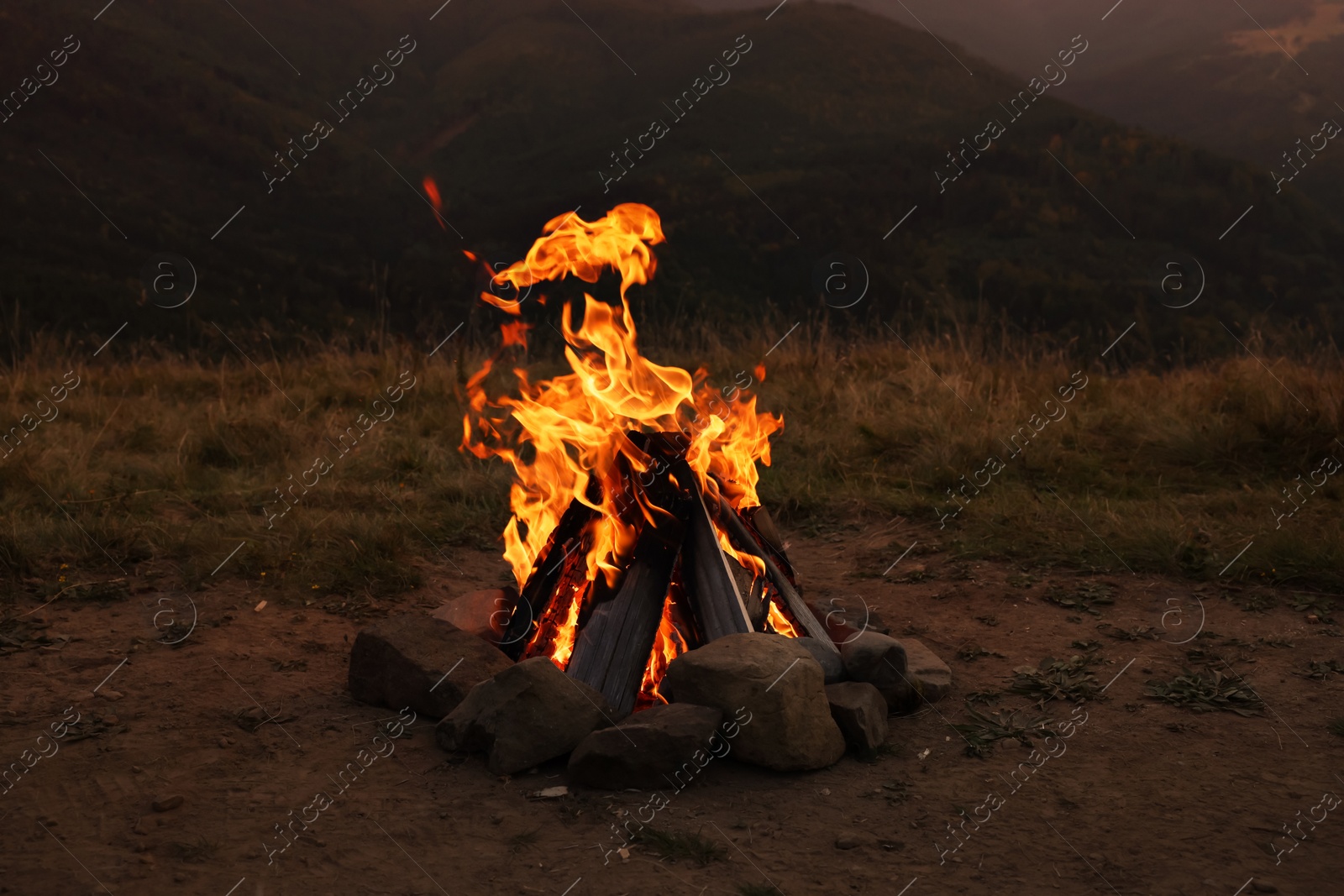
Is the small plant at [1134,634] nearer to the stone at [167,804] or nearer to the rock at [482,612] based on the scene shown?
the rock at [482,612]

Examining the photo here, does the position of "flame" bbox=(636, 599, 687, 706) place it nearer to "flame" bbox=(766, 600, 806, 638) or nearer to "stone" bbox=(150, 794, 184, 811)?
"flame" bbox=(766, 600, 806, 638)

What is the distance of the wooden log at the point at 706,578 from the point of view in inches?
140

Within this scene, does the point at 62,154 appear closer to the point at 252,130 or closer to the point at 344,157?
the point at 252,130

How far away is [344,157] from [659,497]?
69213mm

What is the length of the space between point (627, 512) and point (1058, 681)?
64.0 inches

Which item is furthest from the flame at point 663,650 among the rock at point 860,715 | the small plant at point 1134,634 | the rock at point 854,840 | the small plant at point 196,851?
the small plant at point 1134,634

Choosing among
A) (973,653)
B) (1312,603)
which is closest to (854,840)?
(973,653)

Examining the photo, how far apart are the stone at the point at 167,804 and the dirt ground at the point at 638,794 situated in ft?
0.07

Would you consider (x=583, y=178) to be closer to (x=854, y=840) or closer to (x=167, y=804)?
(x=167, y=804)

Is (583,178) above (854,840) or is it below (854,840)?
above

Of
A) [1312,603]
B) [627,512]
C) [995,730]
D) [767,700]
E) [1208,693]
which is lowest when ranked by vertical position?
[1312,603]

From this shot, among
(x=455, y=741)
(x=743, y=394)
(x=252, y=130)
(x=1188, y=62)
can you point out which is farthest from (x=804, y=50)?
(x=455, y=741)

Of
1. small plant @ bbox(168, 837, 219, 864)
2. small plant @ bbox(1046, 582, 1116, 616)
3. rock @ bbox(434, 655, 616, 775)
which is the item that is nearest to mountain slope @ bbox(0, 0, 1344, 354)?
small plant @ bbox(1046, 582, 1116, 616)

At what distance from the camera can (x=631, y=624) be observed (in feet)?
11.5
